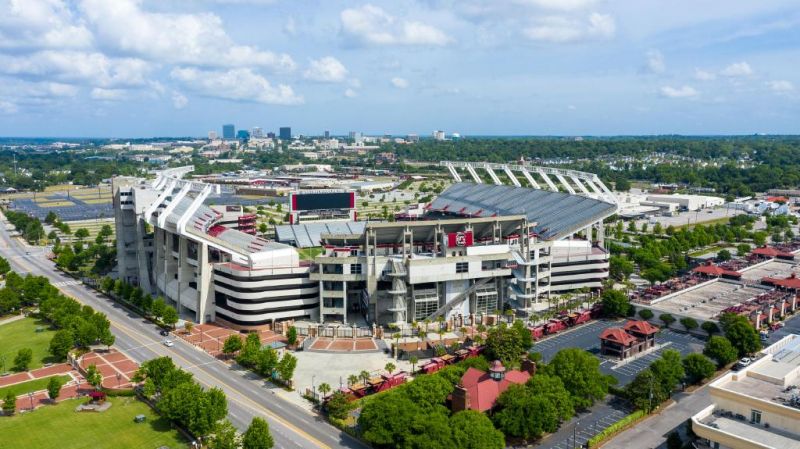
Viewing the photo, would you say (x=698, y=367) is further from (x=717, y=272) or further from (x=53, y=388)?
(x=53, y=388)

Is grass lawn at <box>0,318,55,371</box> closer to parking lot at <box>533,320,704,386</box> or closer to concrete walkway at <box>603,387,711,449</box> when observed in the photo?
parking lot at <box>533,320,704,386</box>

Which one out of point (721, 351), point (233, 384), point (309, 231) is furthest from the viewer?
point (309, 231)

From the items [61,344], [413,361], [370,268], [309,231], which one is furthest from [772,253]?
[61,344]

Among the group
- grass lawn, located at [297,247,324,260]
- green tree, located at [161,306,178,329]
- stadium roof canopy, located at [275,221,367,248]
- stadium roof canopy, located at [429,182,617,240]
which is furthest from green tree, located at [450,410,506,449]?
stadium roof canopy, located at [275,221,367,248]

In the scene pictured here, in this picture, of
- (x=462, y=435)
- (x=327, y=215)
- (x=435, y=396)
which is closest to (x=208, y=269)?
(x=435, y=396)

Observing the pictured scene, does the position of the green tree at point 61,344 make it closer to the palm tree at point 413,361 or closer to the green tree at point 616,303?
the palm tree at point 413,361

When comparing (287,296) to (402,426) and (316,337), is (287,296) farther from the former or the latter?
(402,426)
